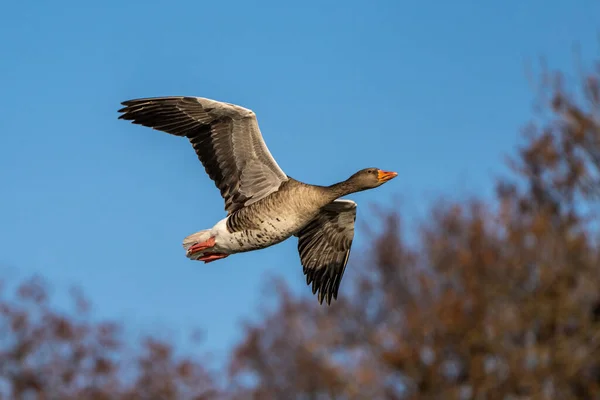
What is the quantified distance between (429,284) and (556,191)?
17.7 ft

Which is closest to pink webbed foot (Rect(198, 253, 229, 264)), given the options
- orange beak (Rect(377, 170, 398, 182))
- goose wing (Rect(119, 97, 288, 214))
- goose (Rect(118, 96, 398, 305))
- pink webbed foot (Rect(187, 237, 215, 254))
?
goose (Rect(118, 96, 398, 305))

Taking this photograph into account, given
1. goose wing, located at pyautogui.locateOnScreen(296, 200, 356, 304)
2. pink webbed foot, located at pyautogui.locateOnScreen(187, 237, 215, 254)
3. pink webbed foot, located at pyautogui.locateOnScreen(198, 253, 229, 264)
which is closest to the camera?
pink webbed foot, located at pyautogui.locateOnScreen(187, 237, 215, 254)

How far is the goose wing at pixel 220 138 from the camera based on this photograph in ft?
39.4

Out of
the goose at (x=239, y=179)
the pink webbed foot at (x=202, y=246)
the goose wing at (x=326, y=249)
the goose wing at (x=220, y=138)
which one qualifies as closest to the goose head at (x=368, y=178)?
the goose at (x=239, y=179)

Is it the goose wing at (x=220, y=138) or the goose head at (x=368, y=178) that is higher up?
the goose wing at (x=220, y=138)

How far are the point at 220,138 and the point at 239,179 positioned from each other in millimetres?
663

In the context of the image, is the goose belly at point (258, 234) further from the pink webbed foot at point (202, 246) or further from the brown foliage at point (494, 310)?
the brown foliage at point (494, 310)

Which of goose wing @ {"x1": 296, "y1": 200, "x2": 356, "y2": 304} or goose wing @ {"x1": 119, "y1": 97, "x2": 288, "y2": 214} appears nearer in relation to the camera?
goose wing @ {"x1": 119, "y1": 97, "x2": 288, "y2": 214}

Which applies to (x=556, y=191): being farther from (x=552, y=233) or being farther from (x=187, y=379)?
(x=187, y=379)

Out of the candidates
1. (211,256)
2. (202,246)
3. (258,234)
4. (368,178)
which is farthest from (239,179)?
(368,178)

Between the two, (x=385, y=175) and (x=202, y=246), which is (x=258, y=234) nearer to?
(x=202, y=246)

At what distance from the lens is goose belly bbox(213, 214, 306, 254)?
11.8 metres

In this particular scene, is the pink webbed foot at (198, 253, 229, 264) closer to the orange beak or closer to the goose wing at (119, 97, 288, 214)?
the goose wing at (119, 97, 288, 214)

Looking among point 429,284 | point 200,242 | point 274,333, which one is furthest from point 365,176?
point 274,333
